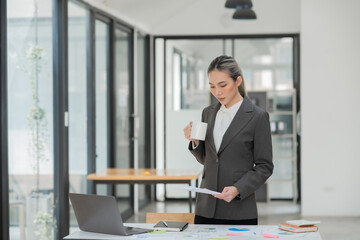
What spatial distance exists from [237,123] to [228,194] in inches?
15.1

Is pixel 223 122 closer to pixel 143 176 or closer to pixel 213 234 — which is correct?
pixel 213 234

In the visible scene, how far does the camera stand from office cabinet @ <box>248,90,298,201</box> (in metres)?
9.89

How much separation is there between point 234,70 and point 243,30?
22.3 feet

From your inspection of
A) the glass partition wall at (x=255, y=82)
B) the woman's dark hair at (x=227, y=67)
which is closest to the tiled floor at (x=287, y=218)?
the glass partition wall at (x=255, y=82)

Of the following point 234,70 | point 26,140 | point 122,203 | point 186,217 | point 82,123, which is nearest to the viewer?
point 234,70

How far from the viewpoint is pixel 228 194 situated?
3.04m

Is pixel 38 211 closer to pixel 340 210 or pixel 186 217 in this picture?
pixel 186 217

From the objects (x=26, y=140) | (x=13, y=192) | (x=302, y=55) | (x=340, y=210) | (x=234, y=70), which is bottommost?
(x=340, y=210)

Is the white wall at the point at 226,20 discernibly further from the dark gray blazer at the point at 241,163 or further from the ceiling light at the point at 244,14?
the dark gray blazer at the point at 241,163

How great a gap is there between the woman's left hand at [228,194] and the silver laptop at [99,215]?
1.35 ft

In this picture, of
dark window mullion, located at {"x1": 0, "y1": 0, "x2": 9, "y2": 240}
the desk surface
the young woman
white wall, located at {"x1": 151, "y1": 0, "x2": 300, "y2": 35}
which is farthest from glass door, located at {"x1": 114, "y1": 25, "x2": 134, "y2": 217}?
the young woman

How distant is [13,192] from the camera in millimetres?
4980

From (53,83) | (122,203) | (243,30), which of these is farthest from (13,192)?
(243,30)

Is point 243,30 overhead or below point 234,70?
overhead
